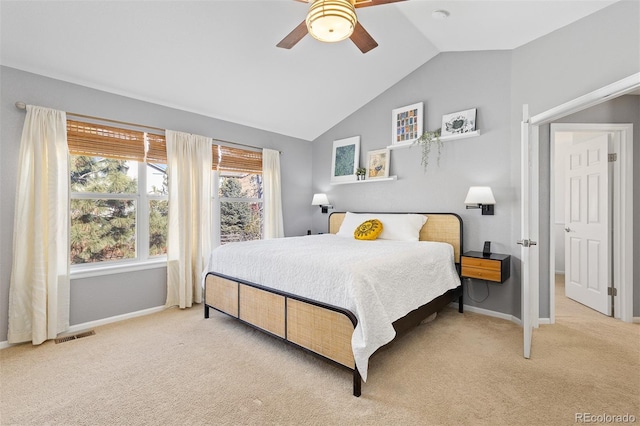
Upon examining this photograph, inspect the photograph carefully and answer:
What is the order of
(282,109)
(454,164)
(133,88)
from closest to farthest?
(133,88) < (454,164) < (282,109)

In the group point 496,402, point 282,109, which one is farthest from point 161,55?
point 496,402

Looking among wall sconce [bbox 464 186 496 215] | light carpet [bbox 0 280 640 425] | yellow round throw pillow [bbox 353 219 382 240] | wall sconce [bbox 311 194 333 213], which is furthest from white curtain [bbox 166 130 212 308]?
wall sconce [bbox 464 186 496 215]

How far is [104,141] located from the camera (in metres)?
3.21

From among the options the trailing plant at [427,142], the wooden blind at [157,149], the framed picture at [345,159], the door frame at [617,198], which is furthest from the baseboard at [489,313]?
the wooden blind at [157,149]

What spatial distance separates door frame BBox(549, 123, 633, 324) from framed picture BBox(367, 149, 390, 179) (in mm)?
1910

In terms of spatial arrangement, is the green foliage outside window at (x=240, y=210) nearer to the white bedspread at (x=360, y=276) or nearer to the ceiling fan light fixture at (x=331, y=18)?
the white bedspread at (x=360, y=276)

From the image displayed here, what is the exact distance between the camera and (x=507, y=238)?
3.38 meters

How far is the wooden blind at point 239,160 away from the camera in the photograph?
167 inches

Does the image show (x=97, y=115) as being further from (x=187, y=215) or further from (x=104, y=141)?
(x=187, y=215)

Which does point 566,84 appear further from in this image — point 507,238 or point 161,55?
point 161,55

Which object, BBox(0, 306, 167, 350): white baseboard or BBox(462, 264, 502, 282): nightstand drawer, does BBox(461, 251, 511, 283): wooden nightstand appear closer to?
BBox(462, 264, 502, 282): nightstand drawer

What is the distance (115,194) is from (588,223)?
556cm

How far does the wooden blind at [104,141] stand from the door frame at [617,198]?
180 inches

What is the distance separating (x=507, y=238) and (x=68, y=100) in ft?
15.9
